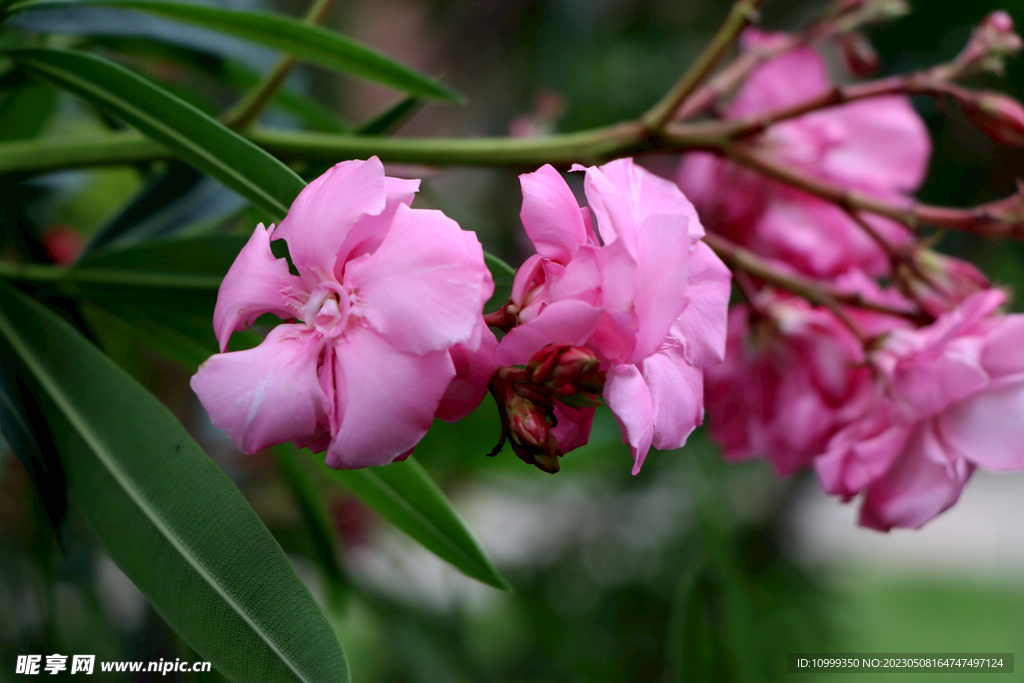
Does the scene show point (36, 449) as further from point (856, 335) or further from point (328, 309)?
point (856, 335)

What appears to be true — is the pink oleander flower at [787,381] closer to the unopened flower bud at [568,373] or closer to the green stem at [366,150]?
the green stem at [366,150]

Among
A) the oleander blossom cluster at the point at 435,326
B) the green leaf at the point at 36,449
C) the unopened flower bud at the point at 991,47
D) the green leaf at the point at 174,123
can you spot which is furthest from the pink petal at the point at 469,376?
the unopened flower bud at the point at 991,47

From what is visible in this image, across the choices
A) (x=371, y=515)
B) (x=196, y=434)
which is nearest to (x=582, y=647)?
(x=371, y=515)

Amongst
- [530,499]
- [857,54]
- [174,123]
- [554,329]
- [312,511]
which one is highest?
[857,54]

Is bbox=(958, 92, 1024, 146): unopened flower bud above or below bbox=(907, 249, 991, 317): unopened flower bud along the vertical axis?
above

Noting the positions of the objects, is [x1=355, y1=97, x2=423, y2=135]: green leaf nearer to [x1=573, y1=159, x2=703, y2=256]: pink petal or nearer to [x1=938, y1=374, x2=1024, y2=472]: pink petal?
[x1=573, y1=159, x2=703, y2=256]: pink petal

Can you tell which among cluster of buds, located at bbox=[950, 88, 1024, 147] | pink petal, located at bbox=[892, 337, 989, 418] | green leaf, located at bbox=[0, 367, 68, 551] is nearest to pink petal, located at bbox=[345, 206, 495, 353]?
green leaf, located at bbox=[0, 367, 68, 551]

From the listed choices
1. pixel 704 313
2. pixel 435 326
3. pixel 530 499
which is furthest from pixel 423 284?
pixel 530 499
